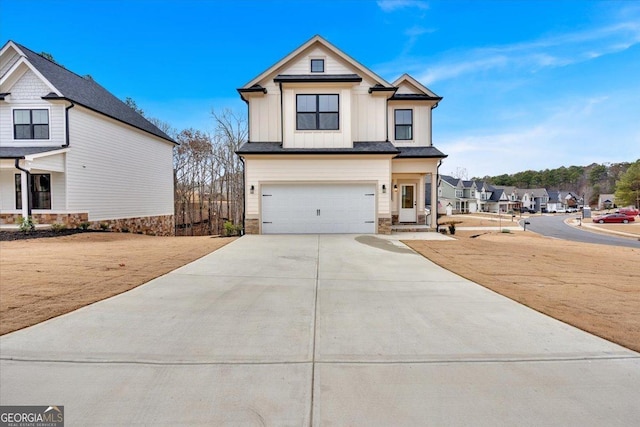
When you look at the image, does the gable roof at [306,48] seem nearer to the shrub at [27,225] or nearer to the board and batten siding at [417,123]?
the board and batten siding at [417,123]

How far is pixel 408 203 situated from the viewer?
16.9 meters

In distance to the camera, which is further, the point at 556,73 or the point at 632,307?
the point at 556,73

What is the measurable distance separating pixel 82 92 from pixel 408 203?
733 inches

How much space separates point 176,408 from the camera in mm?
2391

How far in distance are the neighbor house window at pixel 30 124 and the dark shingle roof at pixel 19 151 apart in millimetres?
774

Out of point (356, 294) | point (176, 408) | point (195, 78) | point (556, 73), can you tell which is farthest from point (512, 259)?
point (195, 78)

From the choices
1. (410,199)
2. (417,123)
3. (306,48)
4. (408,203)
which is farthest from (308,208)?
(417,123)

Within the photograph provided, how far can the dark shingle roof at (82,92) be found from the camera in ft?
49.4

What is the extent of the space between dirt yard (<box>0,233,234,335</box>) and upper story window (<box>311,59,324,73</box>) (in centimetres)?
923

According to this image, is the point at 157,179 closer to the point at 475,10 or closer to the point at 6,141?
the point at 6,141

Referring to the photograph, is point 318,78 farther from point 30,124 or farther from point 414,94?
point 30,124

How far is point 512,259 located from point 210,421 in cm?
928

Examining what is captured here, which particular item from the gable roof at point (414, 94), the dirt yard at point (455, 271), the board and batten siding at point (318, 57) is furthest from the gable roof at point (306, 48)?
the dirt yard at point (455, 271)

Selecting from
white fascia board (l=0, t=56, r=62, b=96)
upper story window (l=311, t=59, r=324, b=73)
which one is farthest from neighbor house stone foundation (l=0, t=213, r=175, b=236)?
upper story window (l=311, t=59, r=324, b=73)
